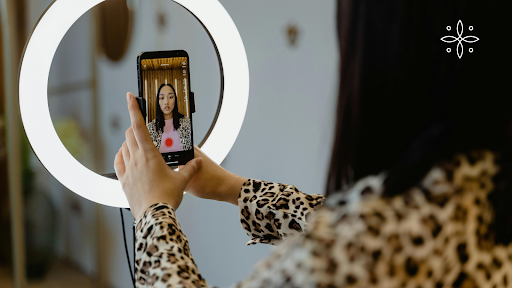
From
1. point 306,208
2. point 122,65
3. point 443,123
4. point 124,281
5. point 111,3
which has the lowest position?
point 124,281

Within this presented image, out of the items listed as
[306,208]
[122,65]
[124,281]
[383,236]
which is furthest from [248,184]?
[124,281]

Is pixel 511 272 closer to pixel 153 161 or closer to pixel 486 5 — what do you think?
pixel 486 5

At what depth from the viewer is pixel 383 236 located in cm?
24

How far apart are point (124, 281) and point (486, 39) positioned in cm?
126

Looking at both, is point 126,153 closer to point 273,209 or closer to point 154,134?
point 154,134

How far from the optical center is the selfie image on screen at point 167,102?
476 millimetres

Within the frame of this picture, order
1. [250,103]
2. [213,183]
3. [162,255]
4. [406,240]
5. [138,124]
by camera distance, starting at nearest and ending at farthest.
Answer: [406,240] < [162,255] < [138,124] < [213,183] < [250,103]

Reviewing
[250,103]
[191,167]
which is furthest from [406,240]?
[250,103]

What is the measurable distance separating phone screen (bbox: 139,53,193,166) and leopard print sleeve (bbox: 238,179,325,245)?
4.4 inches

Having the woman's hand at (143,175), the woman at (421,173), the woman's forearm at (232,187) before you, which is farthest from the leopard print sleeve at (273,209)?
the woman at (421,173)

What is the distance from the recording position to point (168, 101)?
1.62 ft

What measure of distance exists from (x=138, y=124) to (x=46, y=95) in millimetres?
103

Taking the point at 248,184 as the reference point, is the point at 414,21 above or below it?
above

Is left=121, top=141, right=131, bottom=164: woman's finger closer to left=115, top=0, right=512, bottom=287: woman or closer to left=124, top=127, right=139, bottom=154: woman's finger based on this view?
left=124, top=127, right=139, bottom=154: woman's finger
